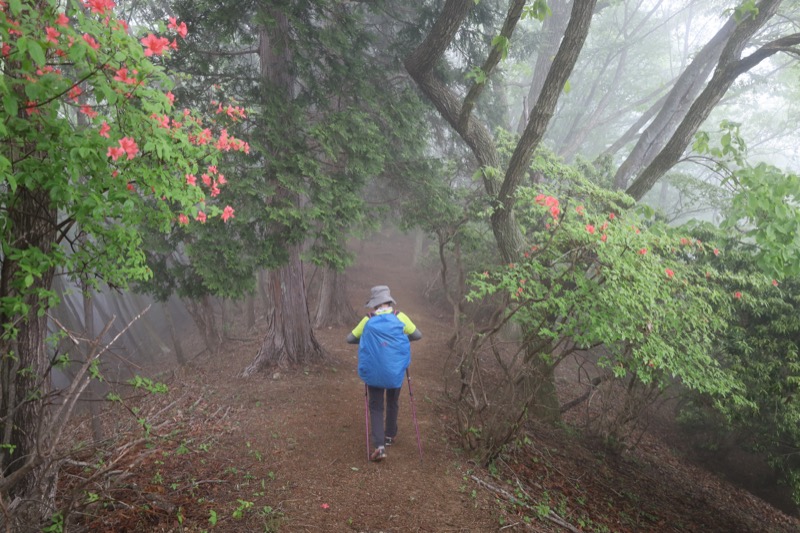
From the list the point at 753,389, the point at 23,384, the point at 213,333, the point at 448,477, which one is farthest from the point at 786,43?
the point at 213,333

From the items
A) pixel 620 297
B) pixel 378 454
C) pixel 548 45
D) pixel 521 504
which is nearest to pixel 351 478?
pixel 378 454

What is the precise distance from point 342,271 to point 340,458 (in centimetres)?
333

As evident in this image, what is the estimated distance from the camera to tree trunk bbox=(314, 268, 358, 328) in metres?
11.5

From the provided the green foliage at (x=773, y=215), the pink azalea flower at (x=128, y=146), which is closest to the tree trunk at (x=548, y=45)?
the green foliage at (x=773, y=215)

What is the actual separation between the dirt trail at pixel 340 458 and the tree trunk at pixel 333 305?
289 cm

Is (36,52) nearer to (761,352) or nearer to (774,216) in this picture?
(774,216)

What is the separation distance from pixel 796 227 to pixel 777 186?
0.55 metres

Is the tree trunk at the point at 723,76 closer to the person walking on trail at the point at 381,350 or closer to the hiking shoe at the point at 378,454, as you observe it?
the person walking on trail at the point at 381,350

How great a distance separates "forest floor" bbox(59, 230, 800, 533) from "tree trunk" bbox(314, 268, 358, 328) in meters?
2.89

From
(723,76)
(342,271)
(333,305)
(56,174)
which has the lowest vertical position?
(333,305)

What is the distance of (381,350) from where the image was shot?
175 inches

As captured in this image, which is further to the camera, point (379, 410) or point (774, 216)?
point (774, 216)

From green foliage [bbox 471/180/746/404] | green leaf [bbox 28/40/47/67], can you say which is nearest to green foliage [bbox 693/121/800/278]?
green foliage [bbox 471/180/746/404]

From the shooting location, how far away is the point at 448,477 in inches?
174
